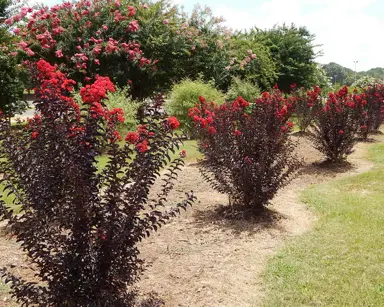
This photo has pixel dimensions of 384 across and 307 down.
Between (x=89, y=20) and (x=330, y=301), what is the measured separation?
15023 millimetres

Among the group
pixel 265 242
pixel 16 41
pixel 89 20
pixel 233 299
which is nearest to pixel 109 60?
pixel 89 20

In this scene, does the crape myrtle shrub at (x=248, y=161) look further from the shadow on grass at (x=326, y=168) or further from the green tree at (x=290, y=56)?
the green tree at (x=290, y=56)

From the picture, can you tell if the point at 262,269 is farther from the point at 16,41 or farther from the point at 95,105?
the point at 16,41

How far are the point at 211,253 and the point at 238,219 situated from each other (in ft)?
3.63

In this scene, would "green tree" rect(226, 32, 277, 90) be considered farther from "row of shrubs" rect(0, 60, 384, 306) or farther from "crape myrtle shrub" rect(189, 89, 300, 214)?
"row of shrubs" rect(0, 60, 384, 306)

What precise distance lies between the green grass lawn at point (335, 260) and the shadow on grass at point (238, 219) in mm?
530

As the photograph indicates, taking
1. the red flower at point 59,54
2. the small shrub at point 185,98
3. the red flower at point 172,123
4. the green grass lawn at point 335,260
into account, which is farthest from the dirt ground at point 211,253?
the red flower at point 59,54

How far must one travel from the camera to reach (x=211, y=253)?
419 cm

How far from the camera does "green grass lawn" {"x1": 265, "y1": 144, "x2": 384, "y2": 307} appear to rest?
3.38 metres

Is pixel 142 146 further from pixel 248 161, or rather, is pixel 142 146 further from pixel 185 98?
pixel 185 98

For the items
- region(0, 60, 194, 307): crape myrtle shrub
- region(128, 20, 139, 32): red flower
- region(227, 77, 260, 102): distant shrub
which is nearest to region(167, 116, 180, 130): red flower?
region(0, 60, 194, 307): crape myrtle shrub

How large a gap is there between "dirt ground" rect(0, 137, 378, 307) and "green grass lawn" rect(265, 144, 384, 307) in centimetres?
17

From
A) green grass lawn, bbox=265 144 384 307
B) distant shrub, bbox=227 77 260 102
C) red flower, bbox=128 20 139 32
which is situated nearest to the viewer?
green grass lawn, bbox=265 144 384 307

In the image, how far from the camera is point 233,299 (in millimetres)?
3318
